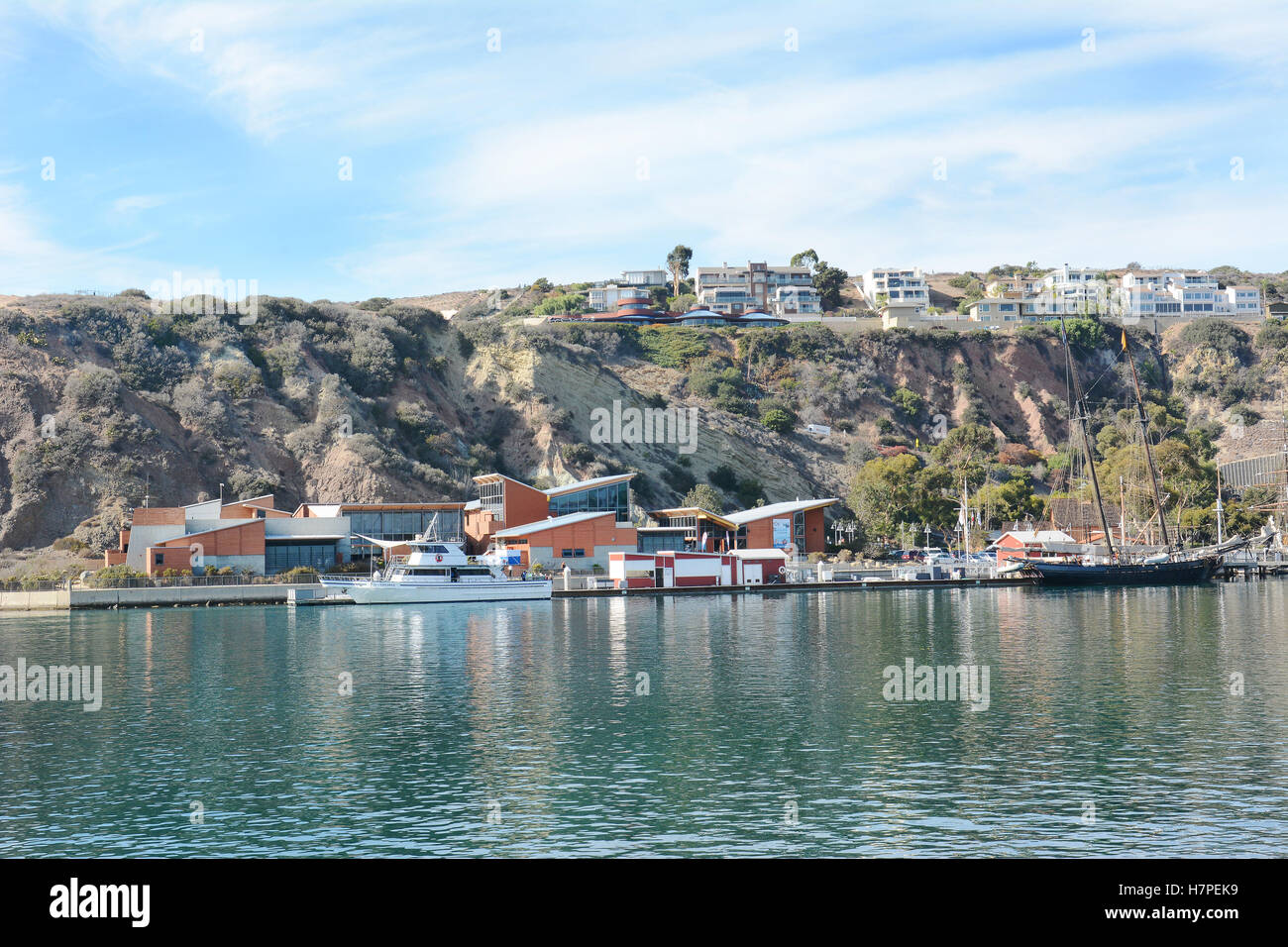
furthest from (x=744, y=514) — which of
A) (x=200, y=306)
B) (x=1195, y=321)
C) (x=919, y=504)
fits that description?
(x=1195, y=321)

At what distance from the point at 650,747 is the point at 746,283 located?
170m

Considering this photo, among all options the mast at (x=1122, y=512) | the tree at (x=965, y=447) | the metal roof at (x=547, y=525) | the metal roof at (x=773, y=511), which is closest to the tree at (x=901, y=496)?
the metal roof at (x=773, y=511)

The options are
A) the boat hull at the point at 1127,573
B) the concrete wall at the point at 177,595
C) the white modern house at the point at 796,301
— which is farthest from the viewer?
the white modern house at the point at 796,301

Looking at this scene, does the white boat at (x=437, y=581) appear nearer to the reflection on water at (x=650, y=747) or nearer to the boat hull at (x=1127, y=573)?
the reflection on water at (x=650, y=747)

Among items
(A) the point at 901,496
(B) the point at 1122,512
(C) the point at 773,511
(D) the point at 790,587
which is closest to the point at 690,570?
(D) the point at 790,587

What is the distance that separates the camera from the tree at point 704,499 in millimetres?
107188

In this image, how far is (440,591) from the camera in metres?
75.9

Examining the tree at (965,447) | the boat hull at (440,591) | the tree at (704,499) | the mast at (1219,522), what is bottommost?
the boat hull at (440,591)

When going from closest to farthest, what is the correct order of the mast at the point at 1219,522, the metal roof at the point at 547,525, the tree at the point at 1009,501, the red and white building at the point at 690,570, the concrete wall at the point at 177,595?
the concrete wall at the point at 177,595
the red and white building at the point at 690,570
the metal roof at the point at 547,525
the mast at the point at 1219,522
the tree at the point at 1009,501

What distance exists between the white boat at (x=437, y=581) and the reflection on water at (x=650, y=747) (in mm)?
21140

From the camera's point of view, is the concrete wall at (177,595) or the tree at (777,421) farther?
the tree at (777,421)

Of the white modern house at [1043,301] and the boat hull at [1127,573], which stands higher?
the white modern house at [1043,301]
